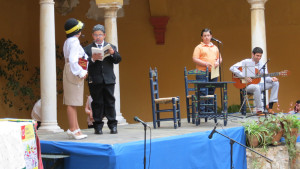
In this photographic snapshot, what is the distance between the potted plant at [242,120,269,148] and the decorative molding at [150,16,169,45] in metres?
6.79

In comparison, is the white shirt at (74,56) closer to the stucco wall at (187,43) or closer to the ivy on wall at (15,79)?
the ivy on wall at (15,79)

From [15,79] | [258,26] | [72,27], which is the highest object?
[258,26]

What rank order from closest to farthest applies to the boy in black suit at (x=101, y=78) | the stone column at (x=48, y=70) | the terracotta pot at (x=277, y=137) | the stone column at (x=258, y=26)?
1. the boy in black suit at (x=101, y=78)
2. the terracotta pot at (x=277, y=137)
3. the stone column at (x=48, y=70)
4. the stone column at (x=258, y=26)

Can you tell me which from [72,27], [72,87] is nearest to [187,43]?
[72,27]

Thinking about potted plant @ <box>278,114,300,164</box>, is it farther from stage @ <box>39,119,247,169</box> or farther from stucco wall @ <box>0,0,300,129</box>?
stucco wall @ <box>0,0,300,129</box>

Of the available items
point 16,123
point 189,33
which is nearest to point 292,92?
point 189,33

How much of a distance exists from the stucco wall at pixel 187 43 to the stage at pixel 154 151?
22.5 ft

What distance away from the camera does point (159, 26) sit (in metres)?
14.3

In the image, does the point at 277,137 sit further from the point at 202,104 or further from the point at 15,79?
the point at 15,79

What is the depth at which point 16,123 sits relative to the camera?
509cm

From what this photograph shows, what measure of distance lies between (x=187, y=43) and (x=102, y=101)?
7402mm

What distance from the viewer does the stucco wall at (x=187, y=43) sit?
1434cm

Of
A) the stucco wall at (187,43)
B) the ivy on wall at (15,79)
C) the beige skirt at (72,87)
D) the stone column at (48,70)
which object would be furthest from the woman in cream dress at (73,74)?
the stucco wall at (187,43)

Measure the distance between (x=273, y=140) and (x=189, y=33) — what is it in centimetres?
692
